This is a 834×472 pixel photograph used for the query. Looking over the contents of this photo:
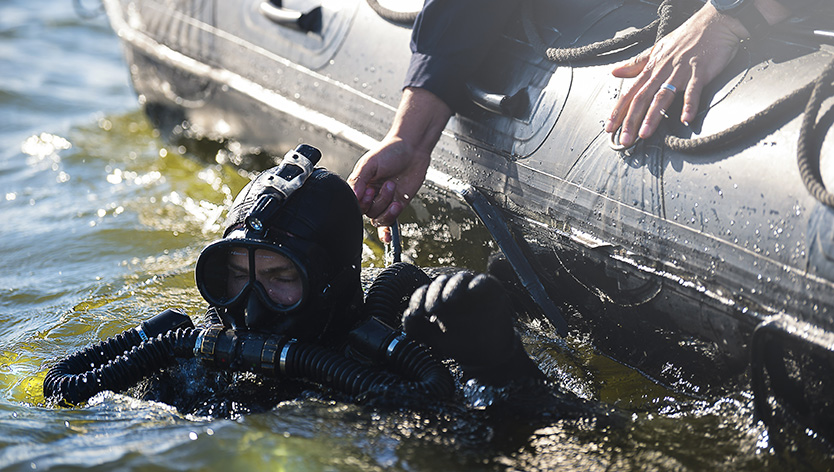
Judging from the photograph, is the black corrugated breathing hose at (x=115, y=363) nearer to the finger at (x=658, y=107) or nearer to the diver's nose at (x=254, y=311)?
the diver's nose at (x=254, y=311)

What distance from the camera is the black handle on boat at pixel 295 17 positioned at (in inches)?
175

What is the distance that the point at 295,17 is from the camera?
4465 millimetres

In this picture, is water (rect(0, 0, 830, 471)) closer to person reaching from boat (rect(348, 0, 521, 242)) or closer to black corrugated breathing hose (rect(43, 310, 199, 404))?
black corrugated breathing hose (rect(43, 310, 199, 404))

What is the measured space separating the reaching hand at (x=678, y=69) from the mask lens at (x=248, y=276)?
1268 millimetres

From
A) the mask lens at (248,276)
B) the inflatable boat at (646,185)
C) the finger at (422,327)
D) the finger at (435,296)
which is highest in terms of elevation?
the inflatable boat at (646,185)

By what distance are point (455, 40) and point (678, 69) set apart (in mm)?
1038

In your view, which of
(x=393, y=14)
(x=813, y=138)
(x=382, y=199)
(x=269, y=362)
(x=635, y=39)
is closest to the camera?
(x=813, y=138)

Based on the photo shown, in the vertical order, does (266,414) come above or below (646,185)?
below

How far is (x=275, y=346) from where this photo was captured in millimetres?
2711

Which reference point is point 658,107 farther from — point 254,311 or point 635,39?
point 254,311

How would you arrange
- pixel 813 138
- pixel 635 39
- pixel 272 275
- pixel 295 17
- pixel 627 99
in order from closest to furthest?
pixel 813 138, pixel 272 275, pixel 627 99, pixel 635 39, pixel 295 17

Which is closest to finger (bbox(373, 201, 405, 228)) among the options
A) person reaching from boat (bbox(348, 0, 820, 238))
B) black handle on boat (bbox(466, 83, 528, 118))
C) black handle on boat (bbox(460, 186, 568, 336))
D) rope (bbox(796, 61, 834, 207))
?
person reaching from boat (bbox(348, 0, 820, 238))

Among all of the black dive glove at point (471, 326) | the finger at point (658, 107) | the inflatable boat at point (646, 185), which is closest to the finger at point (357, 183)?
the inflatable boat at point (646, 185)

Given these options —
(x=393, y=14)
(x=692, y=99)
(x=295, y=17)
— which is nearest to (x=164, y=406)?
(x=692, y=99)
